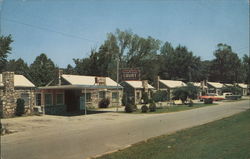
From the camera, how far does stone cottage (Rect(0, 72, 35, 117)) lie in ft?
72.8

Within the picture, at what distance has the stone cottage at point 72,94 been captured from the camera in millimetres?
26533

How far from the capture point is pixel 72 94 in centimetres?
3088

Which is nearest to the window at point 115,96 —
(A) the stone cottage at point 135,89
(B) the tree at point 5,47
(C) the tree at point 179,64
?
(A) the stone cottage at point 135,89

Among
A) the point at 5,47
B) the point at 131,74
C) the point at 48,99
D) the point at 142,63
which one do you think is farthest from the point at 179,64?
the point at 5,47

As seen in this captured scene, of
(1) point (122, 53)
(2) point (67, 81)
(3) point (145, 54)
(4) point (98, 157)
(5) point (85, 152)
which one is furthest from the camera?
(3) point (145, 54)

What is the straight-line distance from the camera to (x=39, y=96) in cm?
2717

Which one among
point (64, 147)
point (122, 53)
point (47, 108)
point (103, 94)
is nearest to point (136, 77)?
point (103, 94)

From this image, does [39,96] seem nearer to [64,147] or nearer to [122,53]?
[64,147]

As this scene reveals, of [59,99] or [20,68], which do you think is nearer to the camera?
[59,99]

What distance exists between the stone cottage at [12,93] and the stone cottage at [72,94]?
5.63 ft

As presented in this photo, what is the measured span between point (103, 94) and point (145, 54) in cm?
2212

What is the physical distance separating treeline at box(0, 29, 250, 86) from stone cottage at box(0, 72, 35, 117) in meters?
1.28

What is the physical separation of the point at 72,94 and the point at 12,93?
28.7 ft

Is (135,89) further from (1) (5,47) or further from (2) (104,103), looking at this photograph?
(1) (5,47)
